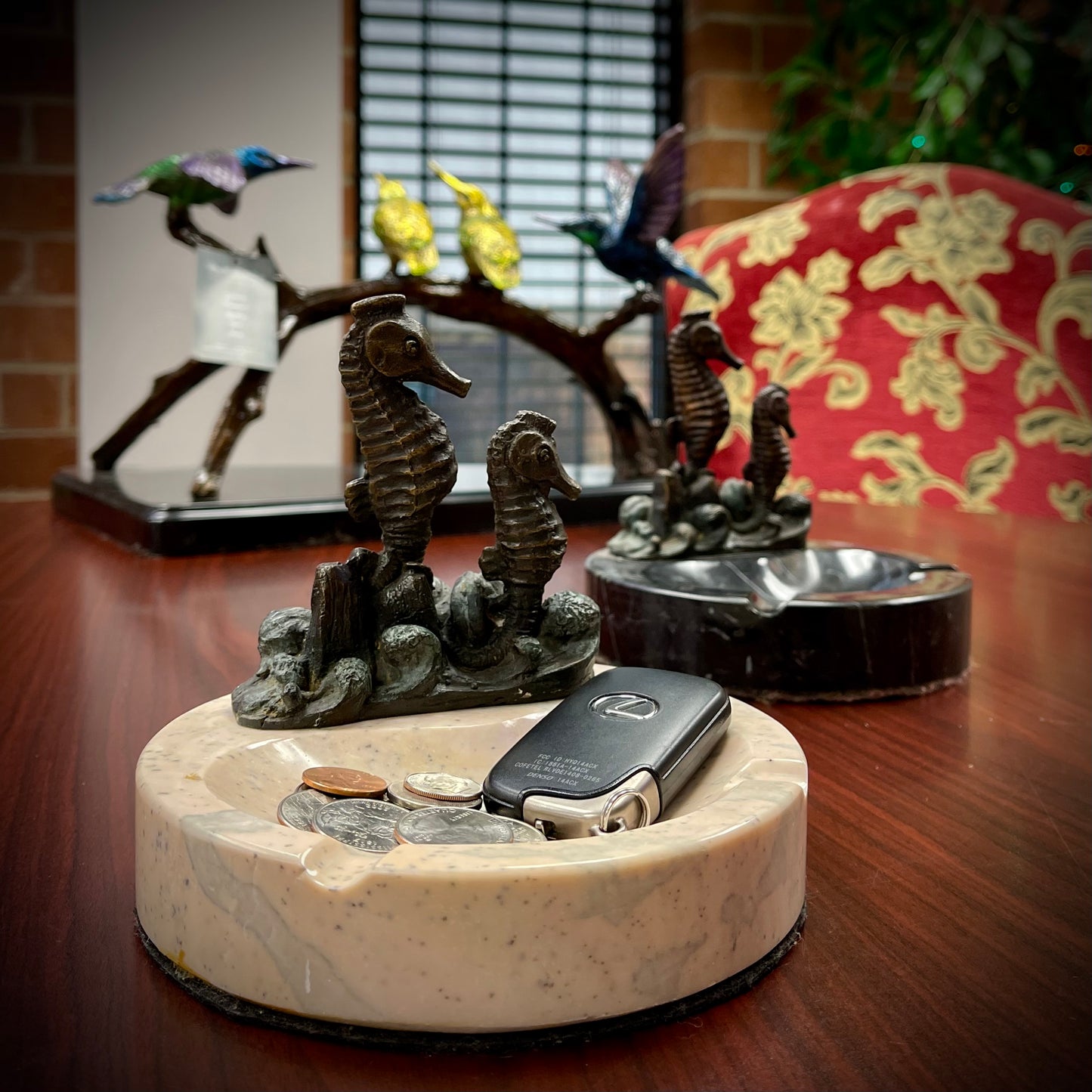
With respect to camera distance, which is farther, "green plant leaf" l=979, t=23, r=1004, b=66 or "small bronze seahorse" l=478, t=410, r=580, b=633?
"green plant leaf" l=979, t=23, r=1004, b=66

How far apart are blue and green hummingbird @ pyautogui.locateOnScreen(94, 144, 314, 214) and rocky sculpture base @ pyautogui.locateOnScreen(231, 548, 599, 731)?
1.30 m

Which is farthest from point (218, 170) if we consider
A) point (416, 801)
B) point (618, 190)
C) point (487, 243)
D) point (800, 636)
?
point (416, 801)

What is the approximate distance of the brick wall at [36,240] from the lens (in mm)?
2975

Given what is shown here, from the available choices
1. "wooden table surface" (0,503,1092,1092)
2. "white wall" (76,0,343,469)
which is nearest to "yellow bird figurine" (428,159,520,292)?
"wooden table surface" (0,503,1092,1092)

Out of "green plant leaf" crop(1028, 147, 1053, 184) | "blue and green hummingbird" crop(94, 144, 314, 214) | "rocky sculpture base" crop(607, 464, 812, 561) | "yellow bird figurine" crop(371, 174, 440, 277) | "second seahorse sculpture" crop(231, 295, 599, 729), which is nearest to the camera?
"second seahorse sculpture" crop(231, 295, 599, 729)

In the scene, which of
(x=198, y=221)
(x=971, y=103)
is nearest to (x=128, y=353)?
(x=198, y=221)

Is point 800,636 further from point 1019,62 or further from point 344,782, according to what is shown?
point 1019,62

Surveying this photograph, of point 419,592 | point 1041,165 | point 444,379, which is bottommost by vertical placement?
point 419,592

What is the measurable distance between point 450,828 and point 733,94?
3.19m

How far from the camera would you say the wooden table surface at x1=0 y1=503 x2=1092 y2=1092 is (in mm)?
429

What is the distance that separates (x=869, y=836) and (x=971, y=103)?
2.93 m

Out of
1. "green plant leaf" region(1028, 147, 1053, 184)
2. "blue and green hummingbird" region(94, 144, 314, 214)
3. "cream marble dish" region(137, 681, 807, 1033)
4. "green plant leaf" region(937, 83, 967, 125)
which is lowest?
"cream marble dish" region(137, 681, 807, 1033)

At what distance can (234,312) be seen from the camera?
189cm

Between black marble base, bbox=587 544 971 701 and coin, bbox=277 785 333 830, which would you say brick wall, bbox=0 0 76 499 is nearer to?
black marble base, bbox=587 544 971 701
